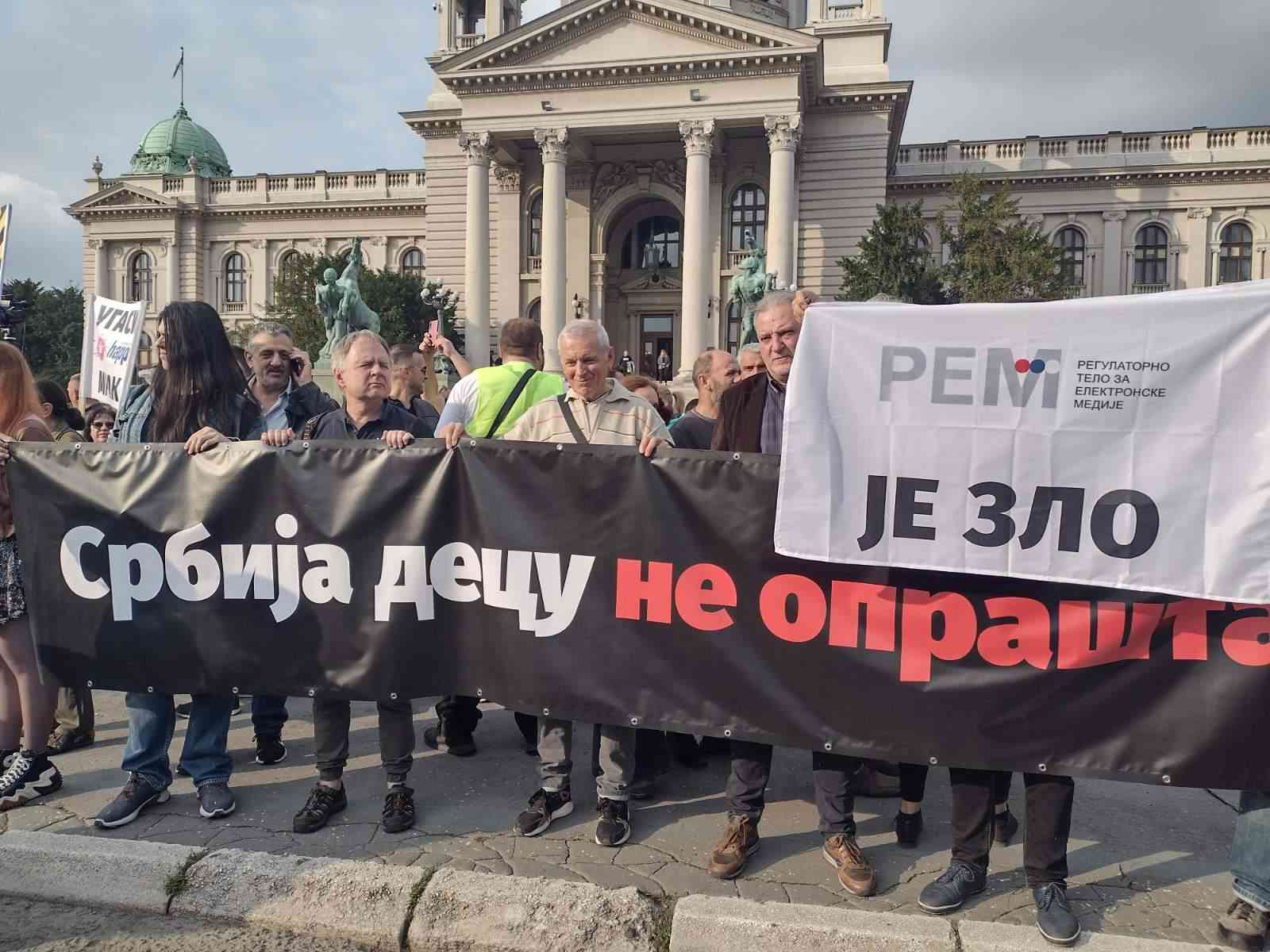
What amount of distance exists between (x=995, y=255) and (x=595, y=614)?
100 ft

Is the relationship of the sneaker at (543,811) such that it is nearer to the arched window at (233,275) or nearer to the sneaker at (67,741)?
the sneaker at (67,741)

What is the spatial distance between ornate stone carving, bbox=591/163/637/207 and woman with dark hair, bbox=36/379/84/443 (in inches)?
1489

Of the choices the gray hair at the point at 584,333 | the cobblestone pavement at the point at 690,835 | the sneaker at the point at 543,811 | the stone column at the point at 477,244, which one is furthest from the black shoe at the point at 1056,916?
the stone column at the point at 477,244

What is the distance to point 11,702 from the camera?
4.37 metres

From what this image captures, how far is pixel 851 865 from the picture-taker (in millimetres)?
3438

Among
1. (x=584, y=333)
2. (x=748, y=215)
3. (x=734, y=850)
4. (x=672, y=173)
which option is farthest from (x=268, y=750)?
(x=672, y=173)

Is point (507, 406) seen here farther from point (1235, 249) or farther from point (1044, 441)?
point (1235, 249)

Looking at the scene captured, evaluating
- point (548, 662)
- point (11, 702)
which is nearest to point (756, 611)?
point (548, 662)

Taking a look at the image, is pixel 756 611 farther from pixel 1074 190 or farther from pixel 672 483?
pixel 1074 190

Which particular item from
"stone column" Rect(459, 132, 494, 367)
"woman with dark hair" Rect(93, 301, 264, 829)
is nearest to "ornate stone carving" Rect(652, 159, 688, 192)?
"stone column" Rect(459, 132, 494, 367)

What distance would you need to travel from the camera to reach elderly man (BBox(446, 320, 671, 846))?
3842 mm

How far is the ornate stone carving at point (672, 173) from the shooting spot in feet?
136

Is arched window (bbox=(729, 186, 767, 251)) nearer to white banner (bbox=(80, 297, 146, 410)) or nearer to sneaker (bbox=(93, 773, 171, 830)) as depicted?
white banner (bbox=(80, 297, 146, 410))

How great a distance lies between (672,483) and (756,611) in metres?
0.59
